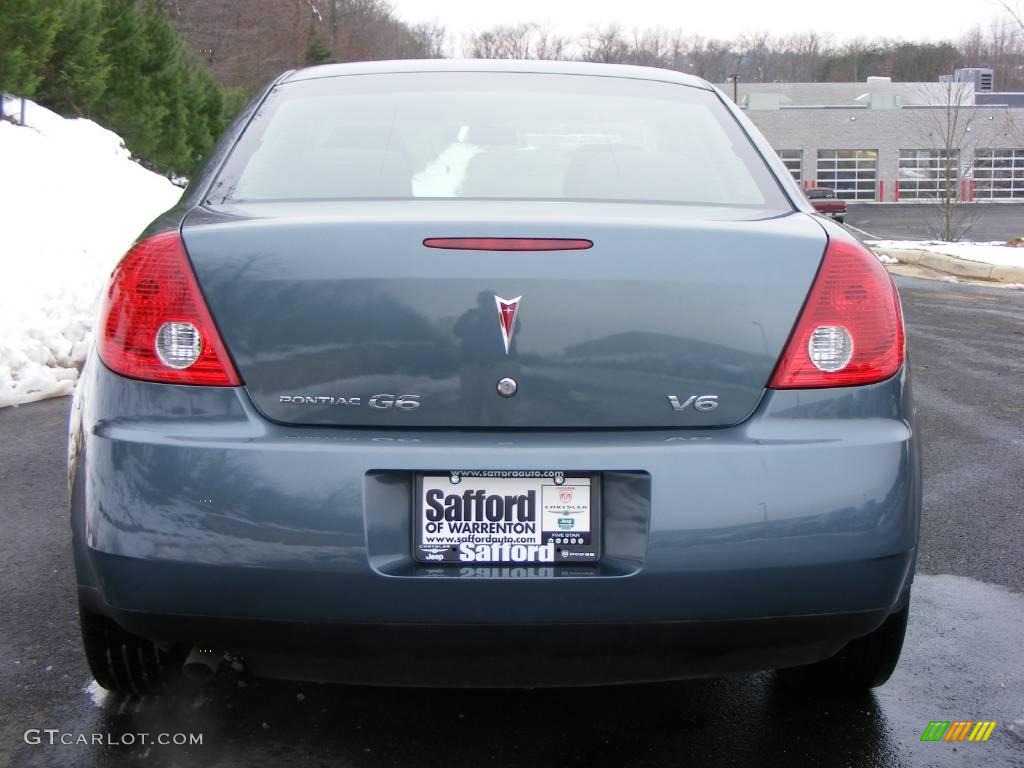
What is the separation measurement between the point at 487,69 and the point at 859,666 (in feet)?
6.25

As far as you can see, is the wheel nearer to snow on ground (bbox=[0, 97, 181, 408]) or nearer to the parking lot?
snow on ground (bbox=[0, 97, 181, 408])

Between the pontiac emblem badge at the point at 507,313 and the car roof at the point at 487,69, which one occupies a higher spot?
the car roof at the point at 487,69

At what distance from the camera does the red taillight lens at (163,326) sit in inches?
86.9

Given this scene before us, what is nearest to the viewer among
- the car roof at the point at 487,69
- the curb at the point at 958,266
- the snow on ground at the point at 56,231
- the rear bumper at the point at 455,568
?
the rear bumper at the point at 455,568

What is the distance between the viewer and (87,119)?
1720 cm

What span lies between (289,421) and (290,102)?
4.31ft

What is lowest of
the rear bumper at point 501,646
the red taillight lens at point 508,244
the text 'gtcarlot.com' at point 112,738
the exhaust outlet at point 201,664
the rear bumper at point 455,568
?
the exhaust outlet at point 201,664

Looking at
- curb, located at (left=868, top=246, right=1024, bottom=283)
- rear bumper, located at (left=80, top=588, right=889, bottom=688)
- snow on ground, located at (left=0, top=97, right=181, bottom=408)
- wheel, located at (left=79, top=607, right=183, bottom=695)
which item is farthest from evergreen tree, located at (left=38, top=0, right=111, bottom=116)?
rear bumper, located at (left=80, top=588, right=889, bottom=688)

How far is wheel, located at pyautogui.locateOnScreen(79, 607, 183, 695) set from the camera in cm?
257

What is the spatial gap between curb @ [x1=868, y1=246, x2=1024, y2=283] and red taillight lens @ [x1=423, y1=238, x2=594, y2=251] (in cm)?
1507

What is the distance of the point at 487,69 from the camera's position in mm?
3326

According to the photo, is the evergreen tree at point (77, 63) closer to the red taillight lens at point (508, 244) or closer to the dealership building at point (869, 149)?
the red taillight lens at point (508, 244)

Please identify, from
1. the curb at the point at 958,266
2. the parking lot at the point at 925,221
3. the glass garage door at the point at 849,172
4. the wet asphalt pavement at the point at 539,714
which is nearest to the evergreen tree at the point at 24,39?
the wet asphalt pavement at the point at 539,714

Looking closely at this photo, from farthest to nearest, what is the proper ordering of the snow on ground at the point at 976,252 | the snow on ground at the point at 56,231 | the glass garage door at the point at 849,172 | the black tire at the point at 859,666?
the glass garage door at the point at 849,172, the snow on ground at the point at 976,252, the snow on ground at the point at 56,231, the black tire at the point at 859,666
